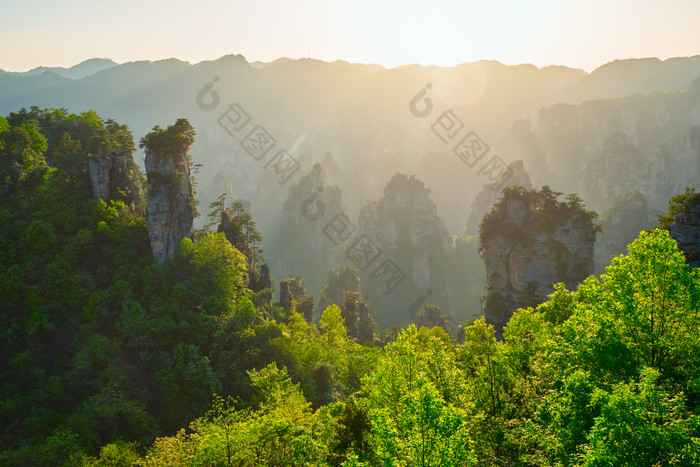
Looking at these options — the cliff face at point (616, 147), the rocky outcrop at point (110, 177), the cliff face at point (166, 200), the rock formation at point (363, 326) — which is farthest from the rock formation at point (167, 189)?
the cliff face at point (616, 147)

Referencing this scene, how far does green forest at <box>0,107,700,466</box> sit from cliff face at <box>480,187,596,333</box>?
1871cm

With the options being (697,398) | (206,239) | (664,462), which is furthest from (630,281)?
(206,239)

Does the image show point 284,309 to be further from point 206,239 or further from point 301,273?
point 301,273

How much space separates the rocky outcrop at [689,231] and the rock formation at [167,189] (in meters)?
46.6

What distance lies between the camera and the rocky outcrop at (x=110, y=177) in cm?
4344

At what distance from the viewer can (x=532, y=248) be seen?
51.4 meters

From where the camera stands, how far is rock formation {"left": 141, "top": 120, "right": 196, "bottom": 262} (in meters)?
42.7

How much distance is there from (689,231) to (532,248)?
23.9 metres

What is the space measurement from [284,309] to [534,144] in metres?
153

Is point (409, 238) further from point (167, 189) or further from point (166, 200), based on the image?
point (166, 200)

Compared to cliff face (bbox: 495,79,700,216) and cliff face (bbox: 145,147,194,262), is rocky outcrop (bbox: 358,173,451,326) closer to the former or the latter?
cliff face (bbox: 495,79,700,216)

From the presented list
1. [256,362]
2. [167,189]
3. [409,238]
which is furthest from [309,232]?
[256,362]

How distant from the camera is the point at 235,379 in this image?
117 ft

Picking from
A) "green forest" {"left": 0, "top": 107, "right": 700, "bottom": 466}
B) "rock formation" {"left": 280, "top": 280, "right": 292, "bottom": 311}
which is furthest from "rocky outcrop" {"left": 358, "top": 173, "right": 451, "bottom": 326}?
"green forest" {"left": 0, "top": 107, "right": 700, "bottom": 466}
